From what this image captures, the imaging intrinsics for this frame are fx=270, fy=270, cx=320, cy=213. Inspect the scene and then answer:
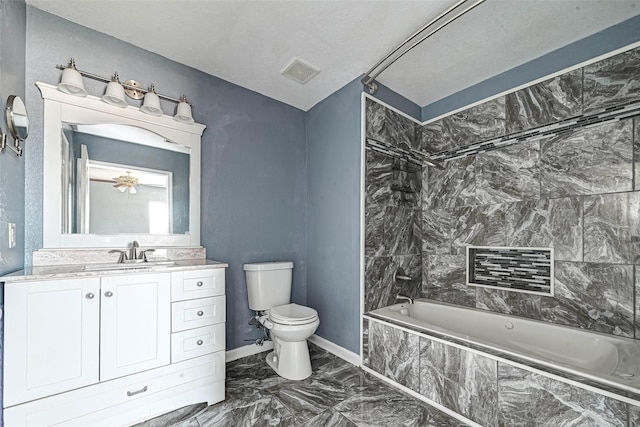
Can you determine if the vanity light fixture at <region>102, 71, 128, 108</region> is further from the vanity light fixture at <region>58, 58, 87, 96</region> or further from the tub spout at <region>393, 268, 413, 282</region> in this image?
the tub spout at <region>393, 268, 413, 282</region>

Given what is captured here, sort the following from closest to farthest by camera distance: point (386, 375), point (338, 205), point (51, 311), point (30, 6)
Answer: point (51, 311) < point (30, 6) < point (386, 375) < point (338, 205)

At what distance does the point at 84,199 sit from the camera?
70.4 inches

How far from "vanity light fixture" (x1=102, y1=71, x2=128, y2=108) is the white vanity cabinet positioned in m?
1.21

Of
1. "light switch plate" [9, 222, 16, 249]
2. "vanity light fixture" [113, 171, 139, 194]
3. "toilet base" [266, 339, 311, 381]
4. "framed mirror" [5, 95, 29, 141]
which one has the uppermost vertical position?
"framed mirror" [5, 95, 29, 141]

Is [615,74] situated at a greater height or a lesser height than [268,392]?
greater

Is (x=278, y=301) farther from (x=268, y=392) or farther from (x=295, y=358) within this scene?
(x=268, y=392)

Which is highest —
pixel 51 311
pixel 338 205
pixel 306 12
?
pixel 306 12

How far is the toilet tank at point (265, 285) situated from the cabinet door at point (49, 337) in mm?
1098

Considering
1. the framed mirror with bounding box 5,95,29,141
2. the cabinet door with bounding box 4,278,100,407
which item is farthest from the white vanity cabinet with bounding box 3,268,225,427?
the framed mirror with bounding box 5,95,29,141

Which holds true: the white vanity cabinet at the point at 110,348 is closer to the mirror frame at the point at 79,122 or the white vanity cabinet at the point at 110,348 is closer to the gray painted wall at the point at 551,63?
the mirror frame at the point at 79,122

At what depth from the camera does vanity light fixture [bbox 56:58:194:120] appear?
1674 mm

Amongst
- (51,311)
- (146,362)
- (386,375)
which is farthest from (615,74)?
(51,311)

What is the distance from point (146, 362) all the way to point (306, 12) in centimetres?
229

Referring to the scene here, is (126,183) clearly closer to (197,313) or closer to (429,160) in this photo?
(197,313)
